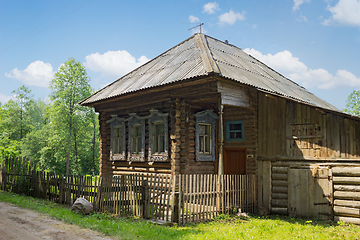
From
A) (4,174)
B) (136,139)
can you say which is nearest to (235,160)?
(136,139)

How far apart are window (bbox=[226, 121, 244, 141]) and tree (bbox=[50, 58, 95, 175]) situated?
27197 millimetres

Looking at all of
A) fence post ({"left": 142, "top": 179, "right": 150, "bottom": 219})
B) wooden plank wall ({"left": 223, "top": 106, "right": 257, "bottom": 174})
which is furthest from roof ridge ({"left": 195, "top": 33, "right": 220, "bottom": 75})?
fence post ({"left": 142, "top": 179, "right": 150, "bottom": 219})

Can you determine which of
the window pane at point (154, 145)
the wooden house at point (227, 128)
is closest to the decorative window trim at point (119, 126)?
the wooden house at point (227, 128)

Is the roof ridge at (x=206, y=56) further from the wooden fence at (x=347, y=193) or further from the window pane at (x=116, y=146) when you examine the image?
the window pane at (x=116, y=146)

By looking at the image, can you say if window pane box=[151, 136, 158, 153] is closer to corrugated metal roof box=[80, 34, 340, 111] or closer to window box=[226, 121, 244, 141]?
corrugated metal roof box=[80, 34, 340, 111]

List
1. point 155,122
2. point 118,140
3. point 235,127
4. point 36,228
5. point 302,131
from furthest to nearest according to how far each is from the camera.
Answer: point 118,140
point 155,122
point 235,127
point 302,131
point 36,228

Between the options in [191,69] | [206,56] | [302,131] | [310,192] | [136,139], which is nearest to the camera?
[310,192]

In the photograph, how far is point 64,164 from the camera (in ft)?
133

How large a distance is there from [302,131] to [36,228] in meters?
8.71

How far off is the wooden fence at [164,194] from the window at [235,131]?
5.97 ft

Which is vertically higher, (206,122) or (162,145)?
(206,122)

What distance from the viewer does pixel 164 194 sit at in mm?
8766

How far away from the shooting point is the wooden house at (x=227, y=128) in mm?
10000

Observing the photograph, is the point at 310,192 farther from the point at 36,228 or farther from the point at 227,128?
the point at 36,228
